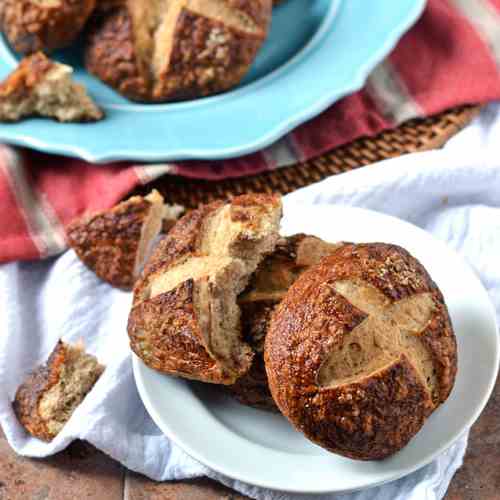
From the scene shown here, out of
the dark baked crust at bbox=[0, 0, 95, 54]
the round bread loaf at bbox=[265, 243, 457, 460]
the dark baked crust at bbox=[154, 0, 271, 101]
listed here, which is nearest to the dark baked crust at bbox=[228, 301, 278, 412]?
the round bread loaf at bbox=[265, 243, 457, 460]

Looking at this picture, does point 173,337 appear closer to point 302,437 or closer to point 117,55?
point 302,437

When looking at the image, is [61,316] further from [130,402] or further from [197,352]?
[197,352]

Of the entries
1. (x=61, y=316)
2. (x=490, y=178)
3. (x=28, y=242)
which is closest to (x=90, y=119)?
(x=28, y=242)

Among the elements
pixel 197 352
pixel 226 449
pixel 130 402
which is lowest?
pixel 130 402

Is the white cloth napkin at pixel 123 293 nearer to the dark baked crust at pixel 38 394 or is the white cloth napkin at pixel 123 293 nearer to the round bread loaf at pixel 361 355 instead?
the dark baked crust at pixel 38 394

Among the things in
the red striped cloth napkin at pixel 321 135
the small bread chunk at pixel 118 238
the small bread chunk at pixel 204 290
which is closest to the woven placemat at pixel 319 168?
the red striped cloth napkin at pixel 321 135

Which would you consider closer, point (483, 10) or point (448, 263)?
point (448, 263)

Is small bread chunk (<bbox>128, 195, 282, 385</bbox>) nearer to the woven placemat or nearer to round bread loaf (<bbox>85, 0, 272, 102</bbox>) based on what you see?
the woven placemat
